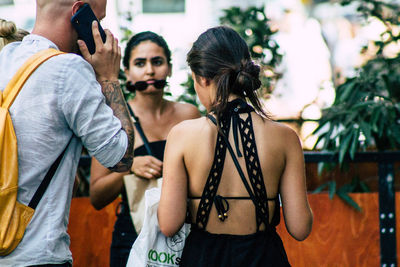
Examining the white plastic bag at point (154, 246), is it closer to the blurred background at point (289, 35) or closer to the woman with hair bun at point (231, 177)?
the woman with hair bun at point (231, 177)

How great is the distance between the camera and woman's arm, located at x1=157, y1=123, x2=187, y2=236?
1.95m

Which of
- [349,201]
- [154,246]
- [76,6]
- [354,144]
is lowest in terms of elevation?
[349,201]

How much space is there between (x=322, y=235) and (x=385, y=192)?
561mm

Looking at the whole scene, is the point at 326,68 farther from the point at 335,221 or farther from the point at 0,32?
the point at 0,32

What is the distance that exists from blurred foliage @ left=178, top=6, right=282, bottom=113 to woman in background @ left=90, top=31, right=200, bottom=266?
1.48m

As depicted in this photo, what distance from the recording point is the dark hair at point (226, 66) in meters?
2.01

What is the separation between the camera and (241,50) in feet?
6.78

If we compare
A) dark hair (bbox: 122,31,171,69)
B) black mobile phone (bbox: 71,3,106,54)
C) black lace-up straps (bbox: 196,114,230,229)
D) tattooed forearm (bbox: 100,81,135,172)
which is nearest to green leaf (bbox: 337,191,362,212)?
dark hair (bbox: 122,31,171,69)

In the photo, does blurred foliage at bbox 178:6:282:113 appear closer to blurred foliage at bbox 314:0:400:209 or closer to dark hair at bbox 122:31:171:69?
blurred foliage at bbox 314:0:400:209

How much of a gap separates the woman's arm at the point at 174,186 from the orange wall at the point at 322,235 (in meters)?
1.68

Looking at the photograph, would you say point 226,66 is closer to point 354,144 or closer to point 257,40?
point 354,144

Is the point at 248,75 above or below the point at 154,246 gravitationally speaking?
above

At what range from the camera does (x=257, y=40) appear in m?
4.63

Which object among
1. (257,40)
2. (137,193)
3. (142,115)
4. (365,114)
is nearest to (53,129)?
(137,193)
